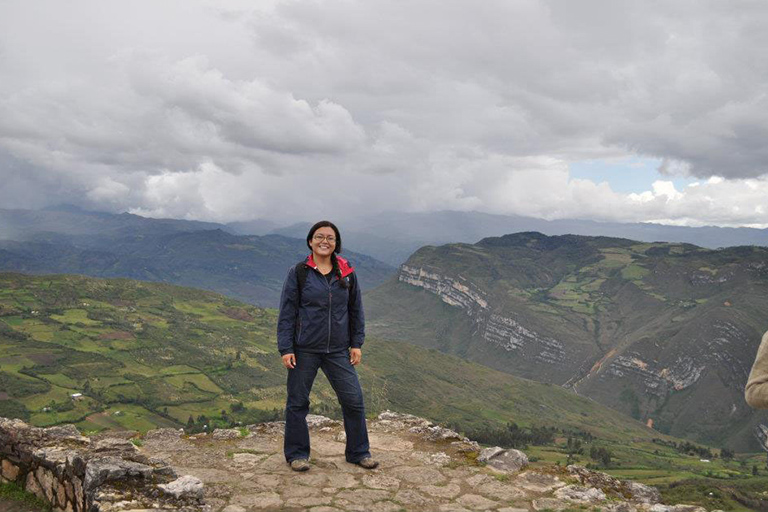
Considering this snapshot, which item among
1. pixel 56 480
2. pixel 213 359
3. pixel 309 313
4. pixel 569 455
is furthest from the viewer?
pixel 213 359

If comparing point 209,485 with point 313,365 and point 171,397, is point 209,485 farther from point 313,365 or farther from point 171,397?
point 171,397

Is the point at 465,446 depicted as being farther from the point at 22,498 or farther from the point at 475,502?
the point at 22,498

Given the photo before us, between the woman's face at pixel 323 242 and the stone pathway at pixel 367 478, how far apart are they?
163 inches

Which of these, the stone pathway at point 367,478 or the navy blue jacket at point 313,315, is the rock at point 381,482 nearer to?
the stone pathway at point 367,478

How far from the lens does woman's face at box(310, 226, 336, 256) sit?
9.06 meters

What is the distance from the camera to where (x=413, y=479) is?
915cm

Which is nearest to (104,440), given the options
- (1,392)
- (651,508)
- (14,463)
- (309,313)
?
(14,463)

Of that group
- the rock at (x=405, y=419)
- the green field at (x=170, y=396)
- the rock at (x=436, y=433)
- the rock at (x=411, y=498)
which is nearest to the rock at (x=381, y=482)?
the rock at (x=411, y=498)

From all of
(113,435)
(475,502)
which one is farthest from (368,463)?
(113,435)

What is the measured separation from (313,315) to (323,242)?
1382mm

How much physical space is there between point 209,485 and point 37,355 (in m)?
185

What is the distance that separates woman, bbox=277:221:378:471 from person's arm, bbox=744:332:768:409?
5853 mm

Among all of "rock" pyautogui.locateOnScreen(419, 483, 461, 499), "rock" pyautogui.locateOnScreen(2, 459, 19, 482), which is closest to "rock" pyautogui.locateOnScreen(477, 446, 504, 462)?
"rock" pyautogui.locateOnScreen(419, 483, 461, 499)

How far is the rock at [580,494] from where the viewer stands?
857 centimetres
